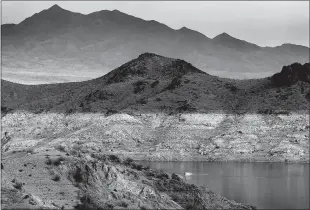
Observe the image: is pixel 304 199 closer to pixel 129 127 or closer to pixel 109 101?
pixel 129 127

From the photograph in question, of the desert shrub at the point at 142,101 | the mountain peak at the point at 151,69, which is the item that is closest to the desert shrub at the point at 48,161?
the desert shrub at the point at 142,101

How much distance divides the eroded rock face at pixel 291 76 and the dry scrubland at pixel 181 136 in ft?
51.9

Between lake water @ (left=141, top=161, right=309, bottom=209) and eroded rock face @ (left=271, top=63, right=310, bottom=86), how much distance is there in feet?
129

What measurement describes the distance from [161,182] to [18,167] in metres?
14.6

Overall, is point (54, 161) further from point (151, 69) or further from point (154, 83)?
point (151, 69)

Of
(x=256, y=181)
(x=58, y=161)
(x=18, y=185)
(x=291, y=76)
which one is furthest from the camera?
(x=291, y=76)

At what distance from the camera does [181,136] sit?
131500mm

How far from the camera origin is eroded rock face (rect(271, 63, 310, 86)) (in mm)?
149125

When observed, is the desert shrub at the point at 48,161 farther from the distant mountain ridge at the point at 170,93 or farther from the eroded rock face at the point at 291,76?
the eroded rock face at the point at 291,76

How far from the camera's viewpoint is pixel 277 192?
76.6 meters

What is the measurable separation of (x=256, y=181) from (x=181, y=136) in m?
45.2

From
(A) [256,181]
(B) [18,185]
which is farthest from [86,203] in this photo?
(A) [256,181]

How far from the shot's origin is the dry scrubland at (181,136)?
4823 inches

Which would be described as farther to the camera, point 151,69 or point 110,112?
point 151,69
